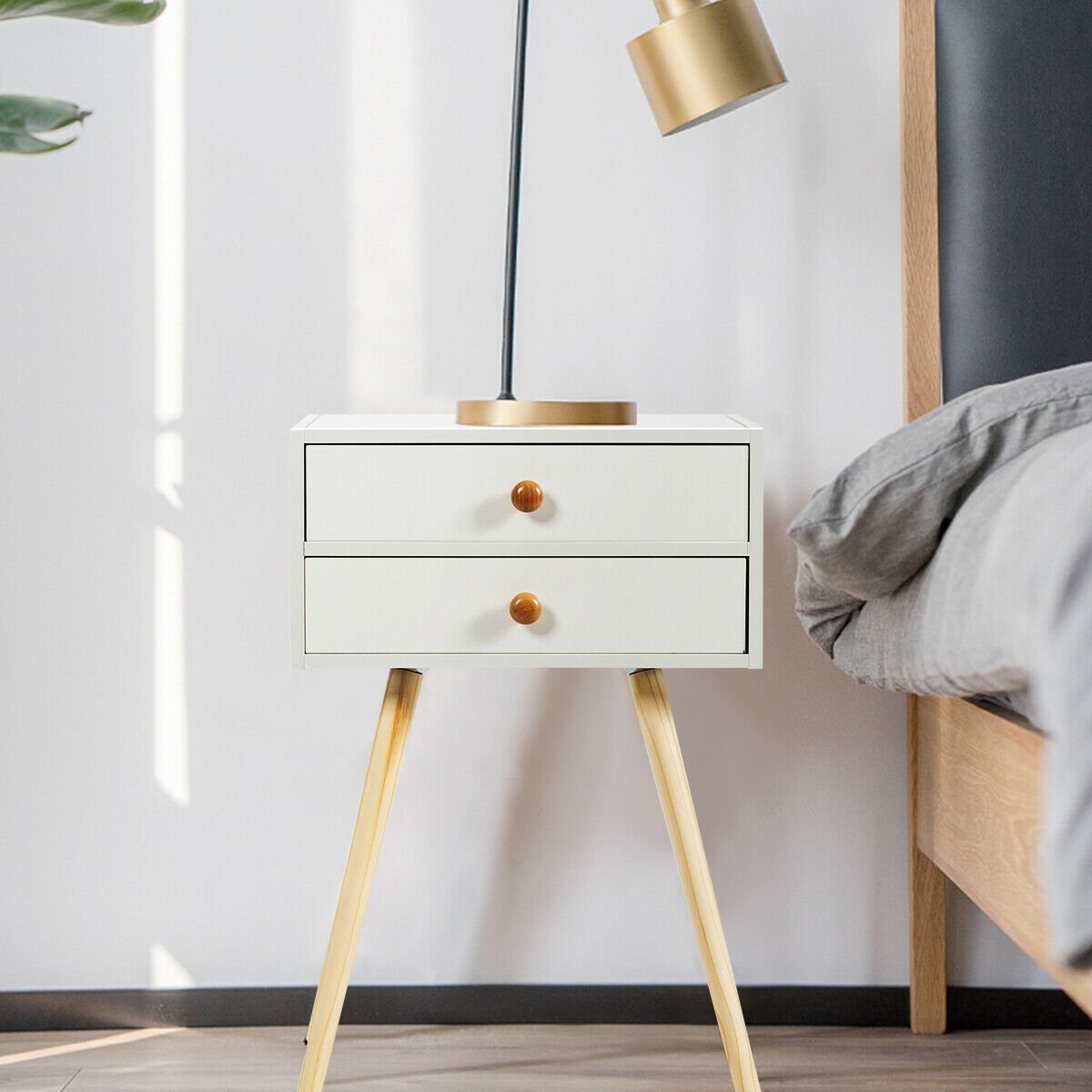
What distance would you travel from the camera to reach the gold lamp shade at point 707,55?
3.34 ft

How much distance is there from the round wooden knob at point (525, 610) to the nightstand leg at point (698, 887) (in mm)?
154

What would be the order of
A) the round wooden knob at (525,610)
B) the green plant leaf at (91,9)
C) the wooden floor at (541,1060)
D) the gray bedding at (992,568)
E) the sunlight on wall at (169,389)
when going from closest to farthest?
the gray bedding at (992,568), the green plant leaf at (91,9), the round wooden knob at (525,610), the wooden floor at (541,1060), the sunlight on wall at (169,389)

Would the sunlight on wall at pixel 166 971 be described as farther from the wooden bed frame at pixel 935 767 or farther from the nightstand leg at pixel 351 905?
the wooden bed frame at pixel 935 767

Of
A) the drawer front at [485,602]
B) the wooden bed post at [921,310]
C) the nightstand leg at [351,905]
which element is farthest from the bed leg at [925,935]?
the nightstand leg at [351,905]

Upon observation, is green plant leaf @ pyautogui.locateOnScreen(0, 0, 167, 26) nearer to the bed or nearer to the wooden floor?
the bed

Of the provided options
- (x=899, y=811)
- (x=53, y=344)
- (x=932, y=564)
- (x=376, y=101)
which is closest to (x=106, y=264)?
(x=53, y=344)

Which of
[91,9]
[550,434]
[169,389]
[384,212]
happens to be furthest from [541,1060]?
[91,9]

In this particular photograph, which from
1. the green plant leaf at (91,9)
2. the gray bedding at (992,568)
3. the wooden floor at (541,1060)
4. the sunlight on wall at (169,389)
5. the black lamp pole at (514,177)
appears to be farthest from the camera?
the sunlight on wall at (169,389)

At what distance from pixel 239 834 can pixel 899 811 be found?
76cm

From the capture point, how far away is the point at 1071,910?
543mm

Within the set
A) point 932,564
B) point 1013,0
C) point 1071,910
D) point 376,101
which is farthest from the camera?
point 376,101

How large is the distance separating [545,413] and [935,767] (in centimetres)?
54

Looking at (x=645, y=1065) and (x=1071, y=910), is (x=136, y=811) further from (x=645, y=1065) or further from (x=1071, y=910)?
(x=1071, y=910)

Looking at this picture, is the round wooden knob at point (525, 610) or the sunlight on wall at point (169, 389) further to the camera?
the sunlight on wall at point (169, 389)
